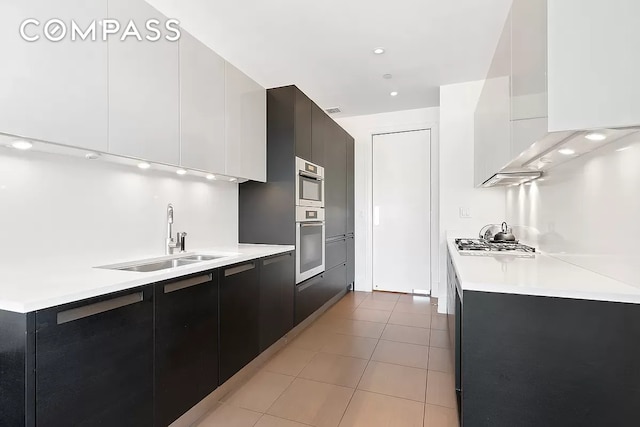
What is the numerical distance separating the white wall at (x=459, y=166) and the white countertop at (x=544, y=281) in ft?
6.18

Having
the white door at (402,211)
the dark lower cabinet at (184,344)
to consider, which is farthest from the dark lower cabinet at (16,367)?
the white door at (402,211)

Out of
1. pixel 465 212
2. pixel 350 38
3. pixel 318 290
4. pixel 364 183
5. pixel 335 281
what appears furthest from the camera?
pixel 364 183

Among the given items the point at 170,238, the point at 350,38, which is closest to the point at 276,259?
the point at 170,238

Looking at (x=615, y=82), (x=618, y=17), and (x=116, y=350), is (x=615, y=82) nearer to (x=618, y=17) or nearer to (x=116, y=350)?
(x=618, y=17)

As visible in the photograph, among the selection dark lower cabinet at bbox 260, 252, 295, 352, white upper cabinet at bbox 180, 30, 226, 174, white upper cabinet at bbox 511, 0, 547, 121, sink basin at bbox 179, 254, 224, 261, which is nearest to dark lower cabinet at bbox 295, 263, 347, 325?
dark lower cabinet at bbox 260, 252, 295, 352

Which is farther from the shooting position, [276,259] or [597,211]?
[276,259]

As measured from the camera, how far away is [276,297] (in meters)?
2.59

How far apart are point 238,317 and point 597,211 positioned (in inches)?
80.0

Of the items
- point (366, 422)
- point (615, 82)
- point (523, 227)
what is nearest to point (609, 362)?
point (615, 82)

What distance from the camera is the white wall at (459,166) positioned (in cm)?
364

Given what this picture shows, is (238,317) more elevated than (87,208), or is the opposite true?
(87,208)

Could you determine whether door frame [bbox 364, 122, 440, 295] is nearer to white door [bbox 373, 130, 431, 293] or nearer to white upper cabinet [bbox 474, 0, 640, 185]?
white door [bbox 373, 130, 431, 293]

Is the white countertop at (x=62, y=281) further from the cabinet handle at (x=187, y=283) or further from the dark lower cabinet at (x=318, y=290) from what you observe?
the dark lower cabinet at (x=318, y=290)

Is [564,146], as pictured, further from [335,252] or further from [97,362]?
[335,252]
